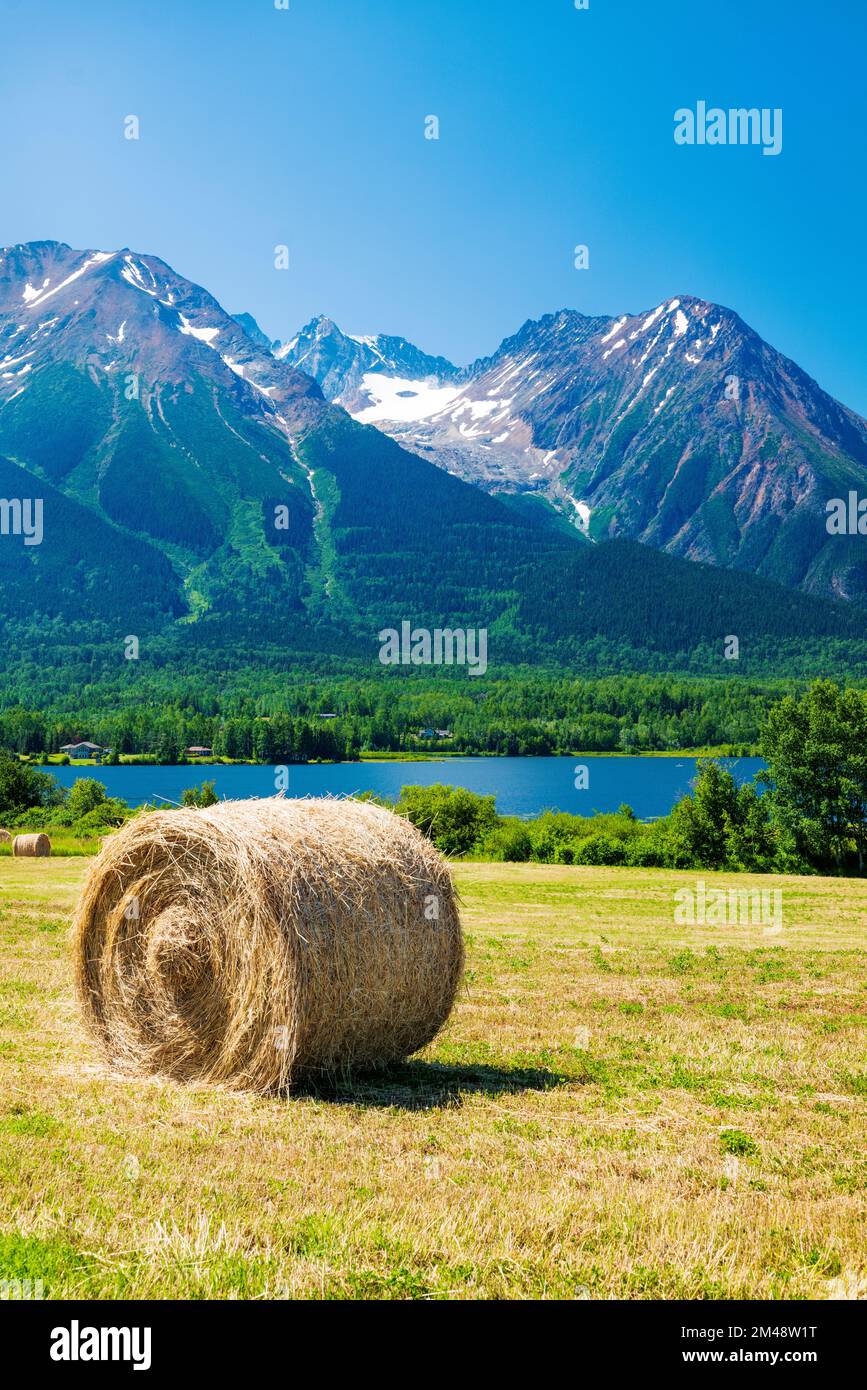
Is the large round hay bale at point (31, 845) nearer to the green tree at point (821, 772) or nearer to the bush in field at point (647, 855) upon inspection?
the bush in field at point (647, 855)

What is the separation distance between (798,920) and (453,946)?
18.9 m

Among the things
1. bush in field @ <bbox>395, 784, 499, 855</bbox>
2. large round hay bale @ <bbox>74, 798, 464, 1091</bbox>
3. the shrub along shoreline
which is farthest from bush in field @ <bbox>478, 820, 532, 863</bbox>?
large round hay bale @ <bbox>74, 798, 464, 1091</bbox>

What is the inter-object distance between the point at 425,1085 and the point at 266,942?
2.13 metres

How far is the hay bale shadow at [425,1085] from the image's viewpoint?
33.1ft

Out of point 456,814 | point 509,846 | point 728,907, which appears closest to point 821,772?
point 509,846

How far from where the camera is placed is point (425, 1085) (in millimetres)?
10750

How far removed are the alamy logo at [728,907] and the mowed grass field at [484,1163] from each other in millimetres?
11784

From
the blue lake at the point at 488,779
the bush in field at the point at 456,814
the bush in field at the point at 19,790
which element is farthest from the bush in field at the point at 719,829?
the bush in field at the point at 19,790

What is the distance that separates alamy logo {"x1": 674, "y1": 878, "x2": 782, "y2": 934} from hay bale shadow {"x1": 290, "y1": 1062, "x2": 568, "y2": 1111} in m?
16.0

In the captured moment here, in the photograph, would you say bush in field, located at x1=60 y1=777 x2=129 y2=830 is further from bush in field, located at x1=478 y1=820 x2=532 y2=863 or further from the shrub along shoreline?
bush in field, located at x1=478 y1=820 x2=532 y2=863

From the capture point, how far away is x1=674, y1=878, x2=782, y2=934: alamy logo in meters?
27.7

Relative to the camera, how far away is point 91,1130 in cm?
882
